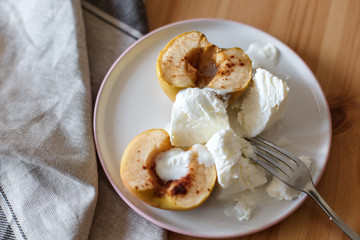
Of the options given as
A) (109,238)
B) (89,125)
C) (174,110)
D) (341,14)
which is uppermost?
(341,14)

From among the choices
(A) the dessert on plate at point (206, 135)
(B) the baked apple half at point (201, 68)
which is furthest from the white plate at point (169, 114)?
(B) the baked apple half at point (201, 68)

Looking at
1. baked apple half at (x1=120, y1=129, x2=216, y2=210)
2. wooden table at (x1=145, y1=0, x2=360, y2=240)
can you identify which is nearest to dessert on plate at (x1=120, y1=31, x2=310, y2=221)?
baked apple half at (x1=120, y1=129, x2=216, y2=210)

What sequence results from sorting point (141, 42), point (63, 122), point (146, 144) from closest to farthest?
point (146, 144) → point (63, 122) → point (141, 42)

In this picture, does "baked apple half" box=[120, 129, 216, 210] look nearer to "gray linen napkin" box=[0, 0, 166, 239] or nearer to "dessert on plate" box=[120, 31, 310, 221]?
"dessert on plate" box=[120, 31, 310, 221]

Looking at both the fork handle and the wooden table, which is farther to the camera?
the wooden table

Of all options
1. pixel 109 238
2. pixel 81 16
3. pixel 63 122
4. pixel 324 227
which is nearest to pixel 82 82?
pixel 63 122

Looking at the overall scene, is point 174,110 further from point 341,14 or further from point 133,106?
point 341,14

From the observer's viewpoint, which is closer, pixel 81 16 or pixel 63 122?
pixel 63 122
